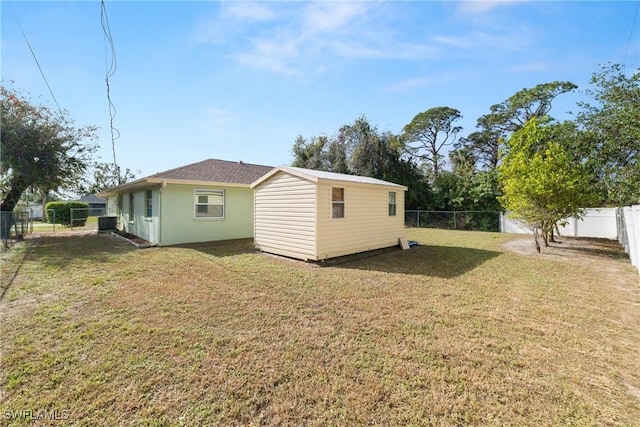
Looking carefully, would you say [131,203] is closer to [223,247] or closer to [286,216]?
[223,247]

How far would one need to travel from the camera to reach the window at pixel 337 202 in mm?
7826

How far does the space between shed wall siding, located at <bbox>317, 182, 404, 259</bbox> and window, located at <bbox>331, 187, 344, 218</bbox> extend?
13cm

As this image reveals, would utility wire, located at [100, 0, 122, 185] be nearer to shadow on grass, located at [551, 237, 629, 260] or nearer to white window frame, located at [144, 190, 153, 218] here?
white window frame, located at [144, 190, 153, 218]

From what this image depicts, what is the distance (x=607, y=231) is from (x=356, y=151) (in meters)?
14.6

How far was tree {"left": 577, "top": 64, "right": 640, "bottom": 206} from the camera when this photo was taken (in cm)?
1035

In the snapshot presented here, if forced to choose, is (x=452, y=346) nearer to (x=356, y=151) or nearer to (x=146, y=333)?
(x=146, y=333)

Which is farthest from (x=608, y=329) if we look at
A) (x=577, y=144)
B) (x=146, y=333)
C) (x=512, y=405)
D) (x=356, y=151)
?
(x=356, y=151)

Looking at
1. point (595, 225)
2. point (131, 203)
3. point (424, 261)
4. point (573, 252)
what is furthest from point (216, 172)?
point (595, 225)

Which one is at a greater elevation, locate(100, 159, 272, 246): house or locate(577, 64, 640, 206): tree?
locate(577, 64, 640, 206): tree

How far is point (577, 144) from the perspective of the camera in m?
11.7

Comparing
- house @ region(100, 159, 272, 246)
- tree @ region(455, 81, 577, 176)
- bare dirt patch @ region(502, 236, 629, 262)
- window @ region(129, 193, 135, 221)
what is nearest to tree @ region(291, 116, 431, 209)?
tree @ region(455, 81, 577, 176)

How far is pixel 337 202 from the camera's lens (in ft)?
26.1

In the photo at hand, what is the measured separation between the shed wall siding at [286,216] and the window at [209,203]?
2766 mm

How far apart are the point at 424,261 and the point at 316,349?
5.82 meters
